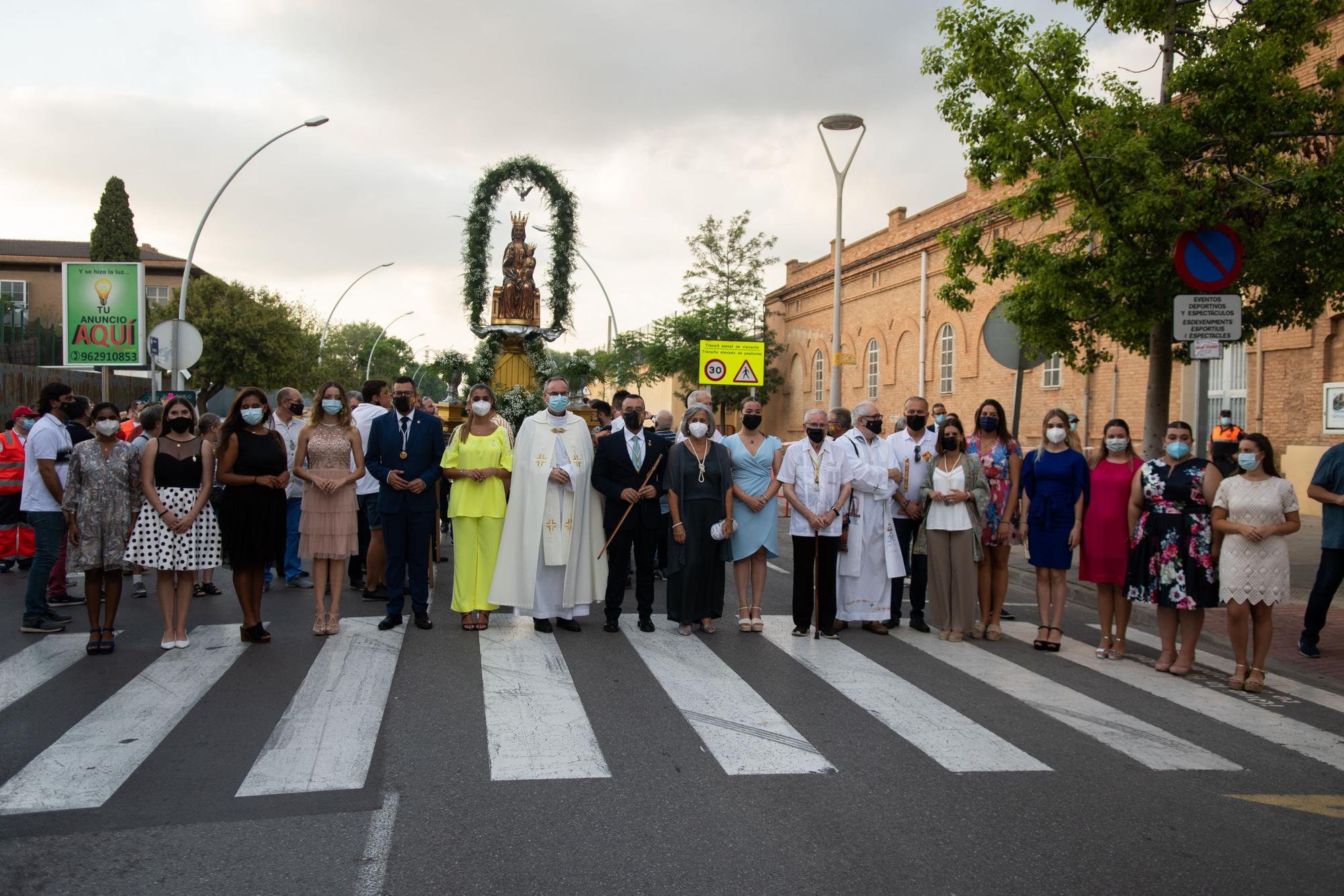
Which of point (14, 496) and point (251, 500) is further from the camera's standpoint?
point (14, 496)

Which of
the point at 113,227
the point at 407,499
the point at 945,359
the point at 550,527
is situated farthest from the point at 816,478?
the point at 113,227

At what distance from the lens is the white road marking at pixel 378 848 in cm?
404

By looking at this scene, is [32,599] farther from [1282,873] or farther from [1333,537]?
[1333,537]

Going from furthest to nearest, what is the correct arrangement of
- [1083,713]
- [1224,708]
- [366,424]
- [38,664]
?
[366,424]
[38,664]
[1224,708]
[1083,713]

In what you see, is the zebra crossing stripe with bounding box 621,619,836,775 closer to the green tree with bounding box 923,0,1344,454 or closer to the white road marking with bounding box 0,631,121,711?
the white road marking with bounding box 0,631,121,711

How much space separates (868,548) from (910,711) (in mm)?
3000

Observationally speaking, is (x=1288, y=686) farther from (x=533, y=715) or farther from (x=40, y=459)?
(x=40, y=459)

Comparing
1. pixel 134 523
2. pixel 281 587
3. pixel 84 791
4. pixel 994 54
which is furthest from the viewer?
pixel 994 54

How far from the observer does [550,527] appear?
9445 millimetres

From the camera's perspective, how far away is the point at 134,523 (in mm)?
8320

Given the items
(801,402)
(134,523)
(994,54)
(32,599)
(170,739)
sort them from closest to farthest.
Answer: (170,739) → (134,523) → (32,599) → (994,54) → (801,402)

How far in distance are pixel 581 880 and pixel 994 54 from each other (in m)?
11.5

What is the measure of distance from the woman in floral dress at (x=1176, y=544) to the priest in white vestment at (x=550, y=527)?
4528 mm

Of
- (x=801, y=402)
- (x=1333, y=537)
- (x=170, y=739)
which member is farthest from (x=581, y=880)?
(x=801, y=402)
